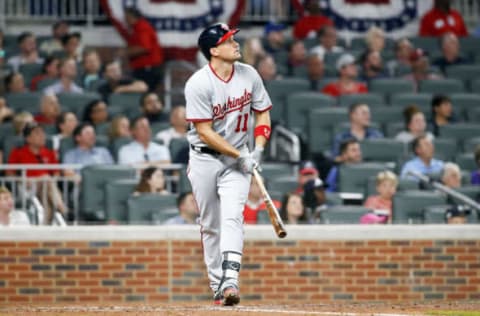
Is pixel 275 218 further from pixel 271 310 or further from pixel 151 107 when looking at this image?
pixel 151 107

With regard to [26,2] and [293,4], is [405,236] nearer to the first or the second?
[293,4]

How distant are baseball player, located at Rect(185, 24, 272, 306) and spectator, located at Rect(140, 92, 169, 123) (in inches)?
230

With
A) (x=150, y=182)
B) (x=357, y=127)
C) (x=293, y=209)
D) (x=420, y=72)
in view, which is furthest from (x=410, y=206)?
(x=420, y=72)

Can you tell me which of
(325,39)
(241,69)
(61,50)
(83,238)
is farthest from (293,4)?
(241,69)

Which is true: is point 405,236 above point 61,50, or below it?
below

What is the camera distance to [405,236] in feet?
40.2

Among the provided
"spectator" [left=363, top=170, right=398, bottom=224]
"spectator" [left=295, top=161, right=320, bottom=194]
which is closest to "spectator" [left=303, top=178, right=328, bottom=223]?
"spectator" [left=295, top=161, right=320, bottom=194]

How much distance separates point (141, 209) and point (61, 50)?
4.80 meters

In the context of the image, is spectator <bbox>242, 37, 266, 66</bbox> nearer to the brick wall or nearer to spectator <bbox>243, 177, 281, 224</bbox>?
spectator <bbox>243, 177, 281, 224</bbox>

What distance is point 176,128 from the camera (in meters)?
15.2

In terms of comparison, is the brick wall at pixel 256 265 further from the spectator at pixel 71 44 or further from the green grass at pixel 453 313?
the spectator at pixel 71 44

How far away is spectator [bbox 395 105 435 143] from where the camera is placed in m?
15.5

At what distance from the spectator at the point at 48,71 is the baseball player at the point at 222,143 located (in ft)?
22.6

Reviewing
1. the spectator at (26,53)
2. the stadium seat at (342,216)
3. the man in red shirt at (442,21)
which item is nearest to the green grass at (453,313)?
the stadium seat at (342,216)
